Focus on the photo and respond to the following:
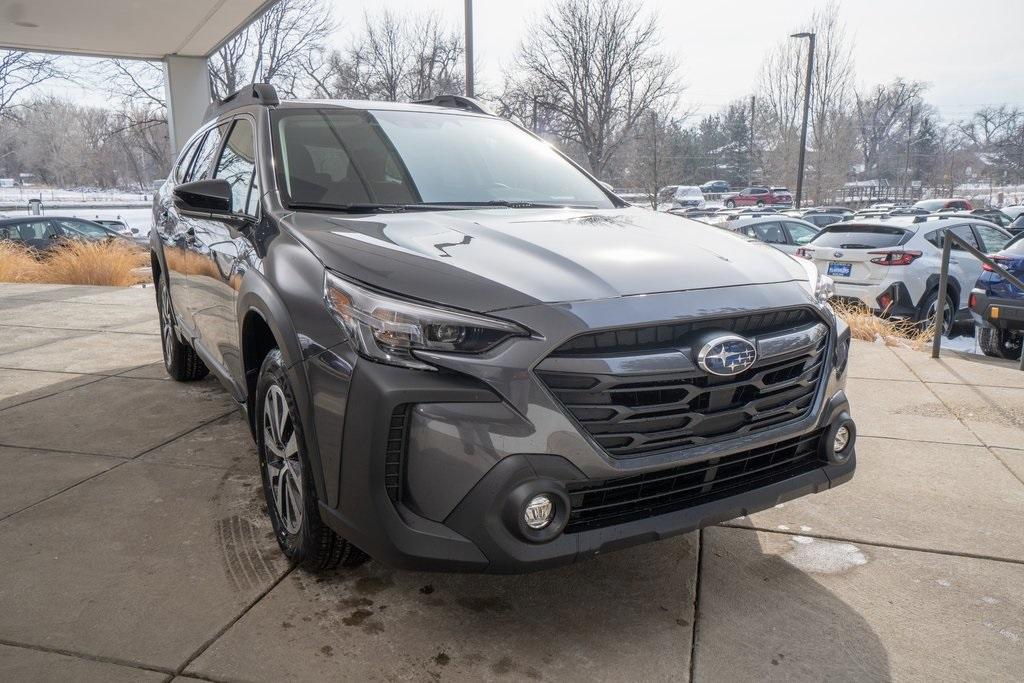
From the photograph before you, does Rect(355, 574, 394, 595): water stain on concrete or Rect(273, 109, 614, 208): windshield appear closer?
Rect(355, 574, 394, 595): water stain on concrete

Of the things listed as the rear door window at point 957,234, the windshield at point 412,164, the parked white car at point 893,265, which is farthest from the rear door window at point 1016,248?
the windshield at point 412,164

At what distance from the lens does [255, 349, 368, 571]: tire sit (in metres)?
2.60

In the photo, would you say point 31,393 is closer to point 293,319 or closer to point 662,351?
point 293,319

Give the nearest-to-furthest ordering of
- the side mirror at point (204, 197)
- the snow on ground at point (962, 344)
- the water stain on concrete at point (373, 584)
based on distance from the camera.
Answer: the water stain on concrete at point (373, 584), the side mirror at point (204, 197), the snow on ground at point (962, 344)

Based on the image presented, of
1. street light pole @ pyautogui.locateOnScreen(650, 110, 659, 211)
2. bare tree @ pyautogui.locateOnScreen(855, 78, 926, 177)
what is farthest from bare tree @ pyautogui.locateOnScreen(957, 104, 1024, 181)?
street light pole @ pyautogui.locateOnScreen(650, 110, 659, 211)

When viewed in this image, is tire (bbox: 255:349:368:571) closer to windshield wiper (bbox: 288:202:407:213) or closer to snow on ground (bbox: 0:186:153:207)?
windshield wiper (bbox: 288:202:407:213)

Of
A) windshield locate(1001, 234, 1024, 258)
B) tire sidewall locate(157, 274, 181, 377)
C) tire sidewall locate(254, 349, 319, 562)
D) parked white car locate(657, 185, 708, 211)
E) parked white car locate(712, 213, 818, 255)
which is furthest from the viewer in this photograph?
parked white car locate(657, 185, 708, 211)

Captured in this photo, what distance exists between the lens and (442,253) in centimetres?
244

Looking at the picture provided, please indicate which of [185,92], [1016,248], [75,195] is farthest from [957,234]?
[75,195]

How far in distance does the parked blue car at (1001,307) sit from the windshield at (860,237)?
1.69m

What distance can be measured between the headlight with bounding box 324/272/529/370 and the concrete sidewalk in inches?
38.2

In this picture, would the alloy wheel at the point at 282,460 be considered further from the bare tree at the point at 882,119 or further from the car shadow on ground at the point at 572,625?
the bare tree at the point at 882,119

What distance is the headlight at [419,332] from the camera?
7.07 feet

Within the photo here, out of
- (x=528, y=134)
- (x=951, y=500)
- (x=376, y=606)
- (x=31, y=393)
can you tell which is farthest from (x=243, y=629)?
(x=31, y=393)
